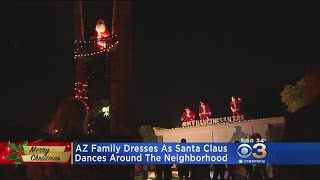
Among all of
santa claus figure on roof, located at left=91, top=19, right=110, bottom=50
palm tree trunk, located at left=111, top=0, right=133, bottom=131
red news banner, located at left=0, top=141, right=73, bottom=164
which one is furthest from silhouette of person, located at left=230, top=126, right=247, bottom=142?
red news banner, located at left=0, top=141, right=73, bottom=164

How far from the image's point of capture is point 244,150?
7629 millimetres

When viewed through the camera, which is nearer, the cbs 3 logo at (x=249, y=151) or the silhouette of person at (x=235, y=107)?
the cbs 3 logo at (x=249, y=151)

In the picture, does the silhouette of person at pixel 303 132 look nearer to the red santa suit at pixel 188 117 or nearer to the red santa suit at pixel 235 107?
the red santa suit at pixel 235 107

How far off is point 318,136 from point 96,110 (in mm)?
15778

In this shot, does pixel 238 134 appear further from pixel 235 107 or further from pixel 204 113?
pixel 204 113

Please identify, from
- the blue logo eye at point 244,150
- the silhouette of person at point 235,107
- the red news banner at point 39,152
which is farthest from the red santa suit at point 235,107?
the red news banner at point 39,152

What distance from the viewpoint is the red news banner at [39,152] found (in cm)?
427

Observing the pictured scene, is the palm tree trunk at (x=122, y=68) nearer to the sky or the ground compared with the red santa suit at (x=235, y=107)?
nearer to the ground

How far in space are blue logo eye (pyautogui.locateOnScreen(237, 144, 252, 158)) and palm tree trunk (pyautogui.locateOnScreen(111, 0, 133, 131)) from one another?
4.10 m

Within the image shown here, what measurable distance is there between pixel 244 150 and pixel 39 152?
12.1 ft

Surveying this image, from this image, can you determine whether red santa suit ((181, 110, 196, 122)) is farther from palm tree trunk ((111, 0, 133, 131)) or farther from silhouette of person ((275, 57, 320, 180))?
silhouette of person ((275, 57, 320, 180))

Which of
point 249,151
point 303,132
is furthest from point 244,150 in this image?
point 303,132

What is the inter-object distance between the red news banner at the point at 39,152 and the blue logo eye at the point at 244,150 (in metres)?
3.40

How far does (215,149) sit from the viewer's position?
7742mm
